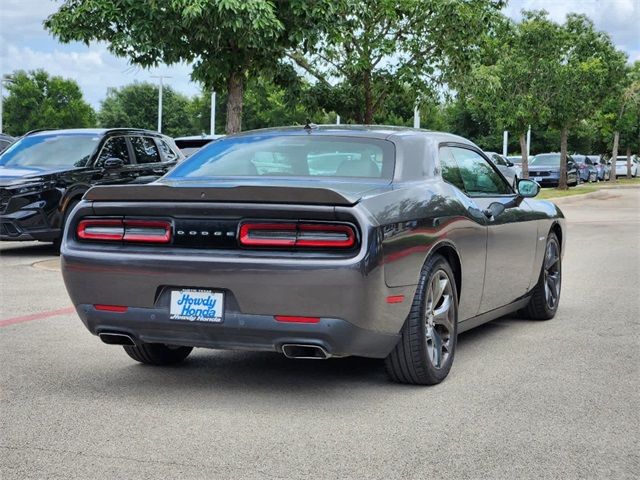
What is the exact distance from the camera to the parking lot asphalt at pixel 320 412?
13.8 feet

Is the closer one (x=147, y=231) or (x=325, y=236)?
(x=325, y=236)

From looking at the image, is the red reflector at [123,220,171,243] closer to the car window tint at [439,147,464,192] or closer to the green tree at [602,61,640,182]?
the car window tint at [439,147,464,192]

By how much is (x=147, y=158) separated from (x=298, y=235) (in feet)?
33.6

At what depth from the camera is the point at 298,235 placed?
198 inches

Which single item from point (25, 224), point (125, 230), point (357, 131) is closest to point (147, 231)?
point (125, 230)

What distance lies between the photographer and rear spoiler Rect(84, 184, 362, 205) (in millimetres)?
5000

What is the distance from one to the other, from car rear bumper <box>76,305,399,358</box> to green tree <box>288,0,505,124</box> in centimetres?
1407

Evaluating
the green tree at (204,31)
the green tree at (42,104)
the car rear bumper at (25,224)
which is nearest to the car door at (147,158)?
the green tree at (204,31)

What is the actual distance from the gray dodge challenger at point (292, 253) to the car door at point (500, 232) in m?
0.34

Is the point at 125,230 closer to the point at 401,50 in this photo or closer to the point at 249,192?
the point at 249,192

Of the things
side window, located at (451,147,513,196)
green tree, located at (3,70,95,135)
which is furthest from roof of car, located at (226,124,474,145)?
green tree, located at (3,70,95,135)

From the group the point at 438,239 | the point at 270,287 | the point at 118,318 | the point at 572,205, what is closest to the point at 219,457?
the point at 270,287

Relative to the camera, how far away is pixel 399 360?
560 cm

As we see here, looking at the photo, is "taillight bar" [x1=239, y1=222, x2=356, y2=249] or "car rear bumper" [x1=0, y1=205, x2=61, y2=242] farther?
"car rear bumper" [x1=0, y1=205, x2=61, y2=242]
